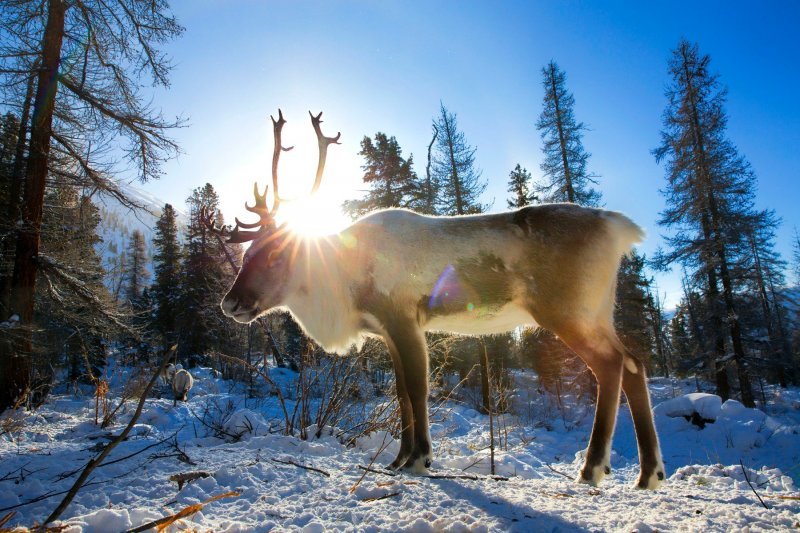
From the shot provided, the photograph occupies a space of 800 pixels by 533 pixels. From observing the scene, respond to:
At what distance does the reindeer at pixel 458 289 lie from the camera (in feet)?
10.8

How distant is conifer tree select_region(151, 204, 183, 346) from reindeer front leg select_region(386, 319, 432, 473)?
29.1m

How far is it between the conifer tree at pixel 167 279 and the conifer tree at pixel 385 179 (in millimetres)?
16400

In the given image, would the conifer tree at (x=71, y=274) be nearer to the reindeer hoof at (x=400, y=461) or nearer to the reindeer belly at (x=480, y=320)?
the reindeer hoof at (x=400, y=461)

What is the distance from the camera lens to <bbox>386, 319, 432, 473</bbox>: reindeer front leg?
126 inches

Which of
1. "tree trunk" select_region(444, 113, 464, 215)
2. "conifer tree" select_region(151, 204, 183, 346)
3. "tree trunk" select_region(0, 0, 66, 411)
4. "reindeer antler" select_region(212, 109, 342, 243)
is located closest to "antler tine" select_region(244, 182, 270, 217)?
"reindeer antler" select_region(212, 109, 342, 243)

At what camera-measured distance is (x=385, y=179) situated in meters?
20.9

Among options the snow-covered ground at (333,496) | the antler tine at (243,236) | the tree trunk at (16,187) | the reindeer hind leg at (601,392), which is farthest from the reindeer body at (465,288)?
the tree trunk at (16,187)

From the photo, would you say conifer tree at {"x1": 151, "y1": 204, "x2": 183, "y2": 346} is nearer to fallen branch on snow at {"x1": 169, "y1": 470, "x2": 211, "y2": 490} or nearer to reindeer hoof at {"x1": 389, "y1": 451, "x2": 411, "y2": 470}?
reindeer hoof at {"x1": 389, "y1": 451, "x2": 411, "y2": 470}

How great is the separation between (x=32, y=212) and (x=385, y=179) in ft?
45.7

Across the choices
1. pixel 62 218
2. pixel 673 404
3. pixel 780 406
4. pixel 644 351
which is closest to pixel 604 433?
pixel 673 404

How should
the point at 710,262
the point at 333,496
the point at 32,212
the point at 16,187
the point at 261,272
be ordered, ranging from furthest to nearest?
the point at 710,262 → the point at 16,187 → the point at 32,212 → the point at 261,272 → the point at 333,496

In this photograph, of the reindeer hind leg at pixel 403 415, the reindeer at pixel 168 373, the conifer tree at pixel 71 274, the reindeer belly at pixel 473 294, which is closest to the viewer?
the reindeer hind leg at pixel 403 415

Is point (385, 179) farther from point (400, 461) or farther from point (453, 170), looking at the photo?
point (400, 461)

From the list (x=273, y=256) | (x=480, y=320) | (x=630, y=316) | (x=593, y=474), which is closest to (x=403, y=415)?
(x=480, y=320)
